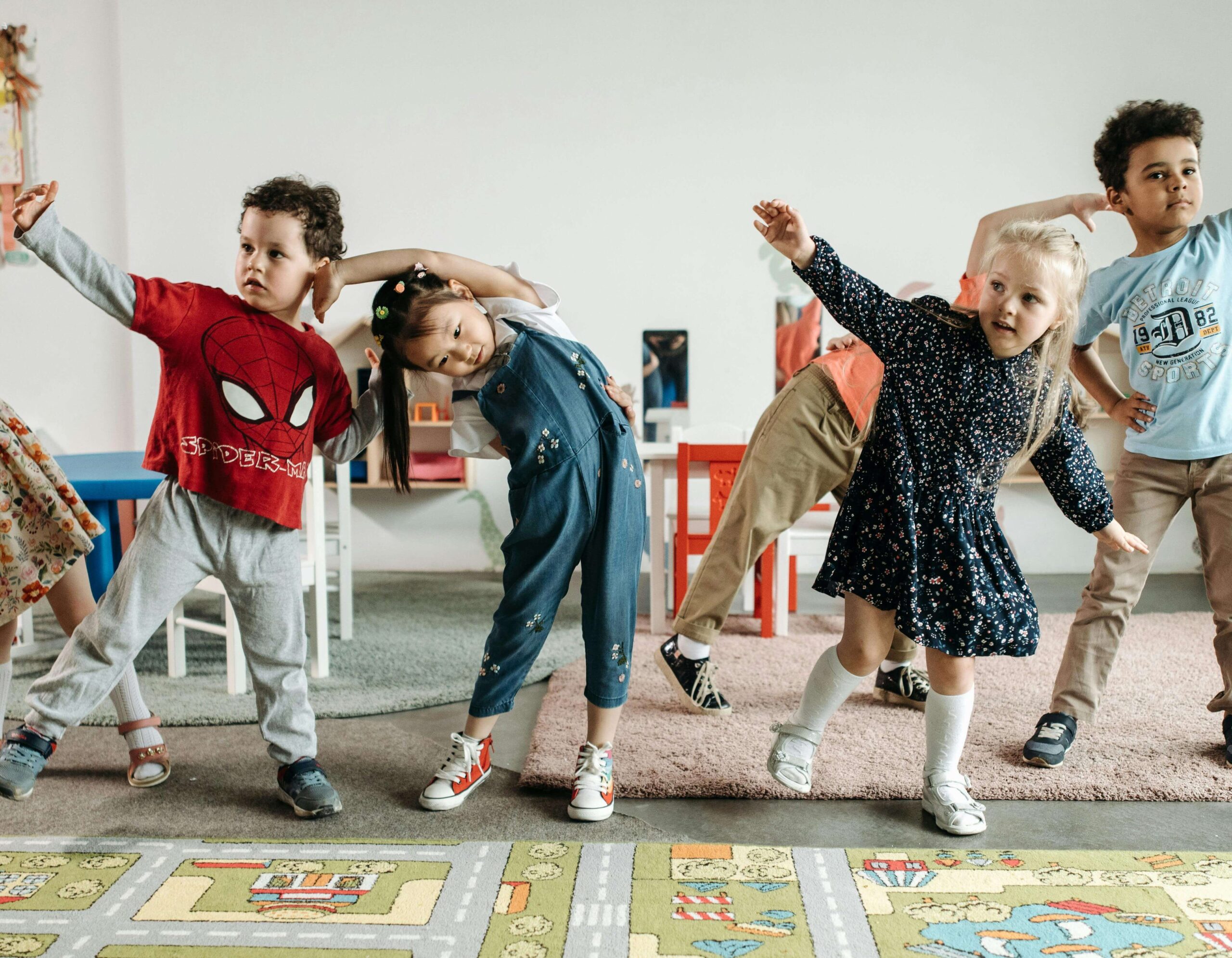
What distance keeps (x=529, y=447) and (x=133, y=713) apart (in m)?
0.93

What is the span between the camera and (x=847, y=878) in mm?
1316

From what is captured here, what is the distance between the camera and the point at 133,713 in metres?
1.75

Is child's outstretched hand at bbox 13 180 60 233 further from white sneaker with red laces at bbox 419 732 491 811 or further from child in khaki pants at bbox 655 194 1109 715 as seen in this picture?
child in khaki pants at bbox 655 194 1109 715

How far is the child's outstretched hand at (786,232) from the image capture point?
139cm

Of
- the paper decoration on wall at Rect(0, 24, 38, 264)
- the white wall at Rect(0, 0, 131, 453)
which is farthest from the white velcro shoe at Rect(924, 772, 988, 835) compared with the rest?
the paper decoration on wall at Rect(0, 24, 38, 264)

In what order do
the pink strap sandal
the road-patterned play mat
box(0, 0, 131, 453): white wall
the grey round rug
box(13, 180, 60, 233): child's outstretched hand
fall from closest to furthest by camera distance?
1. the road-patterned play mat
2. box(13, 180, 60, 233): child's outstretched hand
3. the pink strap sandal
4. the grey round rug
5. box(0, 0, 131, 453): white wall

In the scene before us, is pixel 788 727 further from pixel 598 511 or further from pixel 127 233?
pixel 127 233

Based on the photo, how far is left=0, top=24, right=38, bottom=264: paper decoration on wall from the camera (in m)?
4.05

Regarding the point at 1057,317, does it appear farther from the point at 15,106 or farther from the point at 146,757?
the point at 15,106

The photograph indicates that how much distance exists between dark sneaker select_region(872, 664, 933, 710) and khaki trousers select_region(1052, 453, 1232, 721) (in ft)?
1.00

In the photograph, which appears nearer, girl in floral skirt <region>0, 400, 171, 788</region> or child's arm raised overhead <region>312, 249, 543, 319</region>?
child's arm raised overhead <region>312, 249, 543, 319</region>

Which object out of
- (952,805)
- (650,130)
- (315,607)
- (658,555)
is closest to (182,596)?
(315,607)

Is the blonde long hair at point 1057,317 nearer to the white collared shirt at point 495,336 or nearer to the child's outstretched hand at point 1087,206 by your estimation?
the child's outstretched hand at point 1087,206

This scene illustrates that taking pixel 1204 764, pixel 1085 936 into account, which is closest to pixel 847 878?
pixel 1085 936
